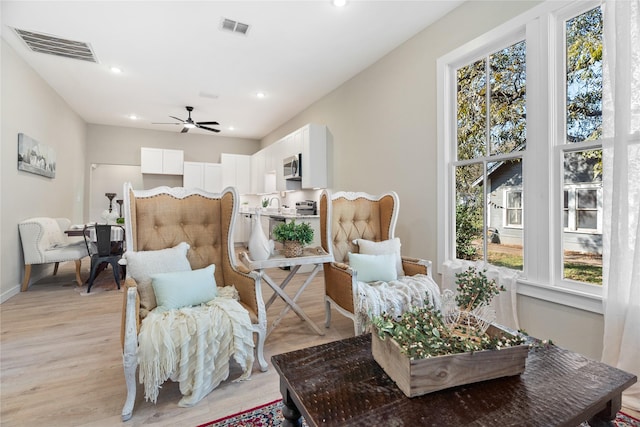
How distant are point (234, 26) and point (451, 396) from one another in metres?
3.61

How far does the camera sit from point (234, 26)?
10.2 ft

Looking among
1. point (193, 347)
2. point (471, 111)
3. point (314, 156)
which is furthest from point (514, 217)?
point (314, 156)

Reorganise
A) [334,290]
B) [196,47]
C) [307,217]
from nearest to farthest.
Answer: [334,290]
[196,47]
[307,217]

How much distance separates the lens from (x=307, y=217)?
4840 millimetres

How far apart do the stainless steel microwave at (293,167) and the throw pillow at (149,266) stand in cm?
338

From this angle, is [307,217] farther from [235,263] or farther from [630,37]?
[630,37]

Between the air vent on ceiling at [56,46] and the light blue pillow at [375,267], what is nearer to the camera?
the light blue pillow at [375,267]

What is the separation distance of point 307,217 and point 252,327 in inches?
122

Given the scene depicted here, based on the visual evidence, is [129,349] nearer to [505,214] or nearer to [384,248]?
[384,248]

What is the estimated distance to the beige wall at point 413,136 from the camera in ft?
6.97

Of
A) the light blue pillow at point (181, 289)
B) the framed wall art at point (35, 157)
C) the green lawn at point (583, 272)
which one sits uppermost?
the framed wall art at point (35, 157)

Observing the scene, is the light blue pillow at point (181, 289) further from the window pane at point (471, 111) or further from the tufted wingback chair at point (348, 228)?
the window pane at point (471, 111)

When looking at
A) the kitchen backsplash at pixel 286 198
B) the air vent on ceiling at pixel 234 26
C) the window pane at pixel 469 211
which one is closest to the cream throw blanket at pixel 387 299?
the window pane at pixel 469 211

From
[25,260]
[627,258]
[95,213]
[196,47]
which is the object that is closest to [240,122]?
[196,47]
